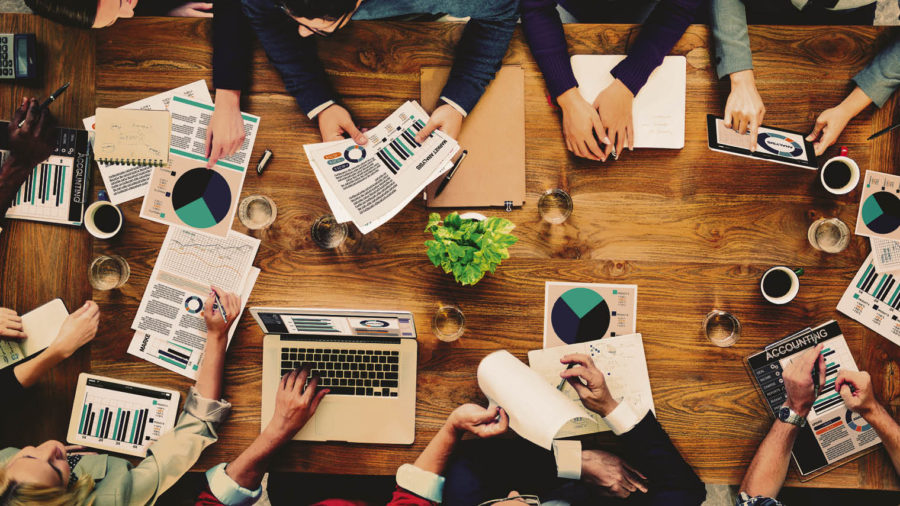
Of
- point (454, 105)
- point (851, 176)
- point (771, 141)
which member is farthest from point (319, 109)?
point (851, 176)

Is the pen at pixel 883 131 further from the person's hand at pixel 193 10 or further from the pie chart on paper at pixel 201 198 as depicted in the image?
the person's hand at pixel 193 10

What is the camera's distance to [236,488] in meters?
1.47

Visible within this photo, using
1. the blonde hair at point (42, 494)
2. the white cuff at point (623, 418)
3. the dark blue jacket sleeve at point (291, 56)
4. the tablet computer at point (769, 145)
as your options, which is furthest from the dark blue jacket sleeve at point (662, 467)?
the blonde hair at point (42, 494)

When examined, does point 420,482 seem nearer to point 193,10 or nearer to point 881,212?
point 881,212

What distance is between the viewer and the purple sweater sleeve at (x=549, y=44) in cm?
151

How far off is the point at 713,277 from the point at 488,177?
27.7 inches

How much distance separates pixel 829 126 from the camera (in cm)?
151

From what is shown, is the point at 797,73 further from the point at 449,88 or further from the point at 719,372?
the point at 449,88

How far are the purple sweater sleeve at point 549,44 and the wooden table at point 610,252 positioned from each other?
51 mm

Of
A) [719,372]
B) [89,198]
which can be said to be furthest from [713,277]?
[89,198]

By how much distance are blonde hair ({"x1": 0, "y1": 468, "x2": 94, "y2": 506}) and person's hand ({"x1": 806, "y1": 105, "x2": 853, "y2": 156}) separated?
2.19 m

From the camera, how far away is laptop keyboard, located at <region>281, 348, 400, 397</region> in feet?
4.97

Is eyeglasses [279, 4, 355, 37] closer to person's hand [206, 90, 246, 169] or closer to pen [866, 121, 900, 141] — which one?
person's hand [206, 90, 246, 169]

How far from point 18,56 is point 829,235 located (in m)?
2.39
